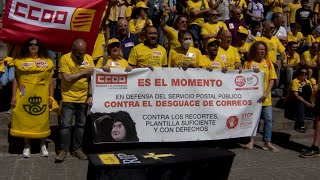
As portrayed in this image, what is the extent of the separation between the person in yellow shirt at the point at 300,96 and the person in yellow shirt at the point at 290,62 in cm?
131

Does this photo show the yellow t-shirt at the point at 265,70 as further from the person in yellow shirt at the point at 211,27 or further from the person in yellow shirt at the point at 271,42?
the person in yellow shirt at the point at 211,27

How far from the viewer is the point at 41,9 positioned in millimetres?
7902

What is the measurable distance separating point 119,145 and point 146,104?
0.81m

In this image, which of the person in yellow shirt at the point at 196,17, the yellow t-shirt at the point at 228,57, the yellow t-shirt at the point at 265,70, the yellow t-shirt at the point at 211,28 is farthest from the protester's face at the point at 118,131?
Result: the person in yellow shirt at the point at 196,17

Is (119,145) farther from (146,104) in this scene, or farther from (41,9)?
(41,9)

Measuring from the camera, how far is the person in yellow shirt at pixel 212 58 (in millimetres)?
8617

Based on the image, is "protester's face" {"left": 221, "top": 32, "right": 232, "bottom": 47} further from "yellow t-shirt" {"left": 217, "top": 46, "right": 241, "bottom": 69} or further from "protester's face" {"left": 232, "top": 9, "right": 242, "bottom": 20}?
"protester's face" {"left": 232, "top": 9, "right": 242, "bottom": 20}

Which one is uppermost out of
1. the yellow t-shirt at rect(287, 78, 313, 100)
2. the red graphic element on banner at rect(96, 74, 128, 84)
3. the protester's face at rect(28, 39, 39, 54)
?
the protester's face at rect(28, 39, 39, 54)

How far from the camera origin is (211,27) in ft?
34.5

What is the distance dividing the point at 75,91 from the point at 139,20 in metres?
3.75

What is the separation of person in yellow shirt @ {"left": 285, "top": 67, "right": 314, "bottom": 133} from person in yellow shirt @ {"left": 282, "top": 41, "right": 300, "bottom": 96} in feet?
4.29

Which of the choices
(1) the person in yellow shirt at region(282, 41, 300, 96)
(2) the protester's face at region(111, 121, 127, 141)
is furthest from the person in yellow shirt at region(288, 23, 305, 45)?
(2) the protester's face at region(111, 121, 127, 141)

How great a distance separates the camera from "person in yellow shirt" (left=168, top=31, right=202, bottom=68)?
8609 millimetres

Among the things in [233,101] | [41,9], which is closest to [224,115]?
[233,101]
